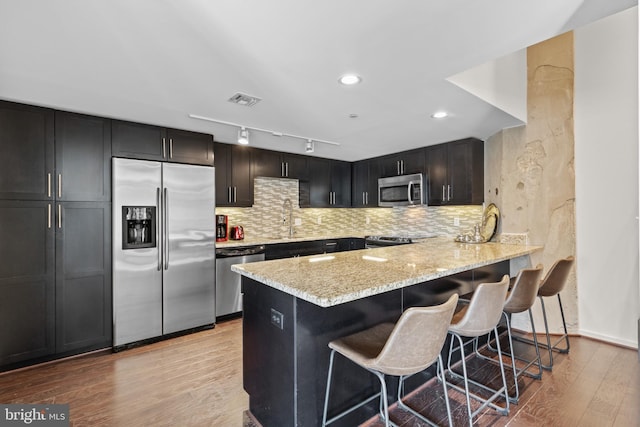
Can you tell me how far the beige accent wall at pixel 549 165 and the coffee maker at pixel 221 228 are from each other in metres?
3.50

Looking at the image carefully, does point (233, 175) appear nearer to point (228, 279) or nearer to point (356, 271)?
point (228, 279)


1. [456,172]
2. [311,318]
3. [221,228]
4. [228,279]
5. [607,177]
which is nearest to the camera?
[311,318]

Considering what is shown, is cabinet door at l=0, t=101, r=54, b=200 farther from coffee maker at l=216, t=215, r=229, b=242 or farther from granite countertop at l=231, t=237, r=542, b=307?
granite countertop at l=231, t=237, r=542, b=307

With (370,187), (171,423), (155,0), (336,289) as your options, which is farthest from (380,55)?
(370,187)

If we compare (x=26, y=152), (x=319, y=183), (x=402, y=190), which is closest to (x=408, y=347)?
(x=26, y=152)

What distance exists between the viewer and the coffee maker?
405cm

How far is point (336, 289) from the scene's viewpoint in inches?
56.8

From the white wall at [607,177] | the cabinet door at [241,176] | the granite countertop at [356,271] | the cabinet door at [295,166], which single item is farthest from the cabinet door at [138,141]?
the white wall at [607,177]

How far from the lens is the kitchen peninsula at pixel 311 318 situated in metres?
1.55

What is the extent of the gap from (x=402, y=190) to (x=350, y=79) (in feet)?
8.94

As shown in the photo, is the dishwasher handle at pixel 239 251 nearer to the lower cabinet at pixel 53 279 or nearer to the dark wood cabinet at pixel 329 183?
the lower cabinet at pixel 53 279

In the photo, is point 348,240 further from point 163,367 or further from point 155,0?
point 155,0

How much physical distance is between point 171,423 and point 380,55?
2575 mm

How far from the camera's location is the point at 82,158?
9.31 feet
